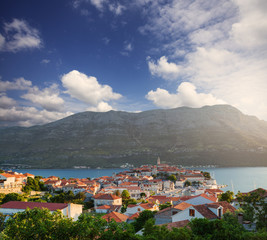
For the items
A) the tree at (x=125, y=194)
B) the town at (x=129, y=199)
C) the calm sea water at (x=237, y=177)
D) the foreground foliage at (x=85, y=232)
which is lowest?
the calm sea water at (x=237, y=177)

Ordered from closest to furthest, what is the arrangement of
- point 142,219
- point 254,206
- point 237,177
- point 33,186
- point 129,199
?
point 254,206 → point 142,219 → point 129,199 → point 33,186 → point 237,177

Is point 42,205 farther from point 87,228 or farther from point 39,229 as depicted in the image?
point 87,228

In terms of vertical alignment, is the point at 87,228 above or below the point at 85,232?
above

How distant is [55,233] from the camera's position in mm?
11633

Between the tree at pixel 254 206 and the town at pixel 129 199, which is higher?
the tree at pixel 254 206

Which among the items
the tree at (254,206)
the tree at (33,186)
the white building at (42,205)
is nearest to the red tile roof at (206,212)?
the tree at (254,206)

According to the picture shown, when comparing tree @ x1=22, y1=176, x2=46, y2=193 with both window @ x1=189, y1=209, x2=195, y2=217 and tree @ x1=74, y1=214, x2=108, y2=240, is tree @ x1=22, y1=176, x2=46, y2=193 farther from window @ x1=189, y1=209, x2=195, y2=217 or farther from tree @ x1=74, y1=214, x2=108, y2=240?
tree @ x1=74, y1=214, x2=108, y2=240

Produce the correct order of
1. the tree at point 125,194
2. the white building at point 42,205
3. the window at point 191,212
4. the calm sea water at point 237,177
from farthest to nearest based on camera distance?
the calm sea water at point 237,177, the tree at point 125,194, the white building at point 42,205, the window at point 191,212

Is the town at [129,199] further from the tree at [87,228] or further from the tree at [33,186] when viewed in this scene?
the tree at [87,228]

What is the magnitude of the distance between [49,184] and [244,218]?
59.8 meters

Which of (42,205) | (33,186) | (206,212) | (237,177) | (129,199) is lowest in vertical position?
(237,177)

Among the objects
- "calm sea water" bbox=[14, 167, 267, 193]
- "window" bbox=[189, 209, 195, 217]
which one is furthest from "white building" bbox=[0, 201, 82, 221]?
"calm sea water" bbox=[14, 167, 267, 193]

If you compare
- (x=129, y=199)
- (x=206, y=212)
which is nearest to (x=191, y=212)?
(x=206, y=212)

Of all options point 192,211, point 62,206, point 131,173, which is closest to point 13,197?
point 62,206
